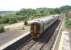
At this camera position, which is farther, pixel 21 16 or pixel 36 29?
pixel 21 16

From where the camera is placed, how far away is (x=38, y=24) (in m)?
21.4

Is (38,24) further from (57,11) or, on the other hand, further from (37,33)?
(57,11)

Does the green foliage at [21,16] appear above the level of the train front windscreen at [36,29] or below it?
below

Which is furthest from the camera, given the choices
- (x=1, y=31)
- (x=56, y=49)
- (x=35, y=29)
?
(x=1, y=31)

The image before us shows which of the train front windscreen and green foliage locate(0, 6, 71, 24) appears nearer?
the train front windscreen

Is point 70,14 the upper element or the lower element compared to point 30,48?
lower

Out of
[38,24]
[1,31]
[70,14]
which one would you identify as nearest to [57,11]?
[70,14]

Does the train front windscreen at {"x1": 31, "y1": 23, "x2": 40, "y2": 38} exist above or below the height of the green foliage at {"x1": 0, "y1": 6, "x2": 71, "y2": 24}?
above

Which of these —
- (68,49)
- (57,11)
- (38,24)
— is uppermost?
(38,24)

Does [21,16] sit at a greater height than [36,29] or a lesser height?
lesser

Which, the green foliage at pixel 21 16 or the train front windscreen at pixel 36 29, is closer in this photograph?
the train front windscreen at pixel 36 29

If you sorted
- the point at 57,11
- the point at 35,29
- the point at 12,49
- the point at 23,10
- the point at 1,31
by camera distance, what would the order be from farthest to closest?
the point at 57,11
the point at 23,10
the point at 1,31
the point at 35,29
the point at 12,49

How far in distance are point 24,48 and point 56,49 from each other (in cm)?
323

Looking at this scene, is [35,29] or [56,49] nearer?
[56,49]
